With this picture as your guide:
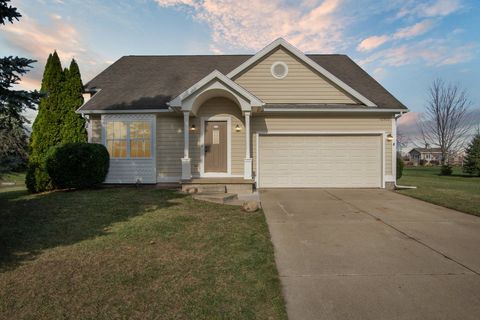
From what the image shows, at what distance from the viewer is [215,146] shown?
35.6 ft

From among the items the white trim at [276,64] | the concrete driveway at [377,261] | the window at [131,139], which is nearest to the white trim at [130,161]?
the window at [131,139]

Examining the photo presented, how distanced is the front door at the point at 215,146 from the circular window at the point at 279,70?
2.97 m

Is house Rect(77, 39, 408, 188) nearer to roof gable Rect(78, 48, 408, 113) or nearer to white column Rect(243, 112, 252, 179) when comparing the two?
roof gable Rect(78, 48, 408, 113)

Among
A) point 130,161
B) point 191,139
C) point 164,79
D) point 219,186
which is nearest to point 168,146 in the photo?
point 191,139

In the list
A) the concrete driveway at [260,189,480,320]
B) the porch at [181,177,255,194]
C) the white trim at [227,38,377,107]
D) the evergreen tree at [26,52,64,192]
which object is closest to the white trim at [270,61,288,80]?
the white trim at [227,38,377,107]

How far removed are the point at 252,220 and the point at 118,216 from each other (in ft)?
10.0

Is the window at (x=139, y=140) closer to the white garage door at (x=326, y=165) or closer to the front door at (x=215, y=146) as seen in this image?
the front door at (x=215, y=146)

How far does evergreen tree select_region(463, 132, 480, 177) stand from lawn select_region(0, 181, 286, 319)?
1000 inches

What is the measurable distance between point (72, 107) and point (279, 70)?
828cm

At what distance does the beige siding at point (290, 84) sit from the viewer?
1109 centimetres

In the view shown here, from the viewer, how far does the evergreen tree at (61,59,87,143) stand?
33.1 ft

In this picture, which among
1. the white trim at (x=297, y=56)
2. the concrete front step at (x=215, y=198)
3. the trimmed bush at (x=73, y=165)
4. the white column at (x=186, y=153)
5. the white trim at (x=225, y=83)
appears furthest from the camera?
the white trim at (x=297, y=56)

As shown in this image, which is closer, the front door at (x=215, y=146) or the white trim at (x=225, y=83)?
the white trim at (x=225, y=83)

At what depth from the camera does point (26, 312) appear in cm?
271
